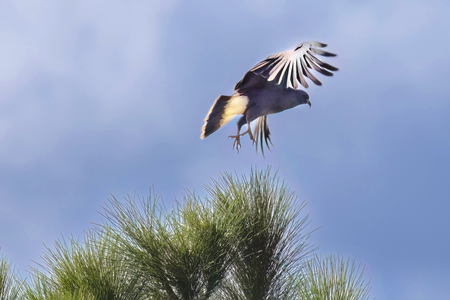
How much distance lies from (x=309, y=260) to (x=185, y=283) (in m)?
1.16

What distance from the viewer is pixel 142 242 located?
16.4 ft

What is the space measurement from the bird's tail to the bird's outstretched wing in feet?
1.14

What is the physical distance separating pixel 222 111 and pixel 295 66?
0.84 m

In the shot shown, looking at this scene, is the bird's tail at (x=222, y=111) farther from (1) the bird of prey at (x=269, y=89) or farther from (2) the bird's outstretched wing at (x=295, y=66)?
(2) the bird's outstretched wing at (x=295, y=66)

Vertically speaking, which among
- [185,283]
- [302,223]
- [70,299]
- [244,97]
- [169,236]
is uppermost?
[244,97]

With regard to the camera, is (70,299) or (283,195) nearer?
(70,299)

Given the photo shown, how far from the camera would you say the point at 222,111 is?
17.1 feet

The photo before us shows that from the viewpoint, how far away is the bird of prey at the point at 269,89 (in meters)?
4.72

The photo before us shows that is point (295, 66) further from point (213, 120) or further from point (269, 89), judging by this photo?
point (213, 120)

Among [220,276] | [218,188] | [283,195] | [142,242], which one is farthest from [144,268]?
[283,195]

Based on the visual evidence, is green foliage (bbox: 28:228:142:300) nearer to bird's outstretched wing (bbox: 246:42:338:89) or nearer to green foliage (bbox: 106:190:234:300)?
green foliage (bbox: 106:190:234:300)

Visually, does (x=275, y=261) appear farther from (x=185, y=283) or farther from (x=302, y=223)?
(x=185, y=283)

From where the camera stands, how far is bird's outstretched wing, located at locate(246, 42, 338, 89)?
15.3ft

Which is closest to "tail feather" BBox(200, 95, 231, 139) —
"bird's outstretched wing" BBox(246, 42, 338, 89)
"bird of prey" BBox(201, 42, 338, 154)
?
"bird of prey" BBox(201, 42, 338, 154)
